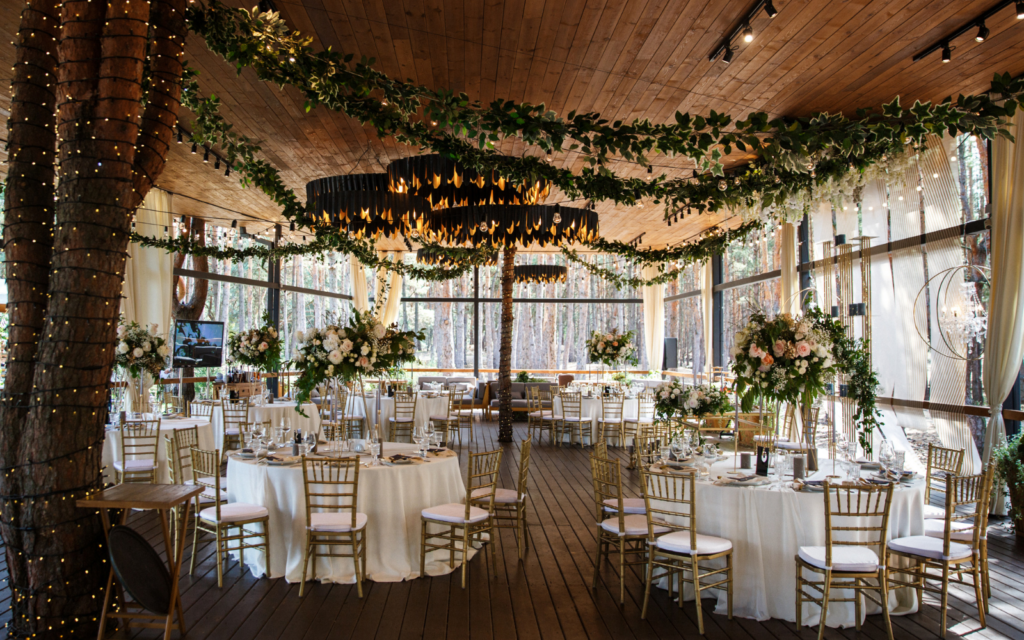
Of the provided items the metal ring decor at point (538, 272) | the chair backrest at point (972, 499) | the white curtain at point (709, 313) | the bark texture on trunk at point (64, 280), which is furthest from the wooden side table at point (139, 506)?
the white curtain at point (709, 313)

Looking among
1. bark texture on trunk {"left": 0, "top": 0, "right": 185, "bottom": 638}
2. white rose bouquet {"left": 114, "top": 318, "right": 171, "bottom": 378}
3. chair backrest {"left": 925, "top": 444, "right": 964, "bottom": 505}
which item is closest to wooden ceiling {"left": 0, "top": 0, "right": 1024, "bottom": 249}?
bark texture on trunk {"left": 0, "top": 0, "right": 185, "bottom": 638}

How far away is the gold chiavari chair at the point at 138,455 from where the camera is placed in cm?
652

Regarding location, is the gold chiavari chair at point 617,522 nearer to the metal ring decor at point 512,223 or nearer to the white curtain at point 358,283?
the metal ring decor at point 512,223

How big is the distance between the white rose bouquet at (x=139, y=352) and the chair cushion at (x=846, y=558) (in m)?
7.49

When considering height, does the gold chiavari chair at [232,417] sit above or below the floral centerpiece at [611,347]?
below

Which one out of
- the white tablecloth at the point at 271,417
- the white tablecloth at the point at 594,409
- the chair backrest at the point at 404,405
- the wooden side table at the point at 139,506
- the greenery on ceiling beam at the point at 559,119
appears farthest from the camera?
the white tablecloth at the point at 594,409

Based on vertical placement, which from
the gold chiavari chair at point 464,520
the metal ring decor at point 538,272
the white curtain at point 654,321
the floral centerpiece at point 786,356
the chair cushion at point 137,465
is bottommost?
the gold chiavari chair at point 464,520

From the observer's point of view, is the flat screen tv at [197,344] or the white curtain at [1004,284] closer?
the white curtain at [1004,284]

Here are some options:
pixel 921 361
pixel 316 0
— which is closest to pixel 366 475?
pixel 316 0

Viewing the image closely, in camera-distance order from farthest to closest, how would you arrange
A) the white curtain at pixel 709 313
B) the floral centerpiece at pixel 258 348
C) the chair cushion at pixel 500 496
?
the white curtain at pixel 709 313 < the floral centerpiece at pixel 258 348 < the chair cushion at pixel 500 496

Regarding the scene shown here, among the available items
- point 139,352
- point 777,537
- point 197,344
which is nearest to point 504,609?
point 777,537

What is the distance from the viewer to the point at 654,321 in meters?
17.4

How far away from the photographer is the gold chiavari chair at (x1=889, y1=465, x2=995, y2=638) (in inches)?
158

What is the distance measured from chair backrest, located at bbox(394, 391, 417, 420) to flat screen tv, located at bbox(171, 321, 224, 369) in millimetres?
3909
